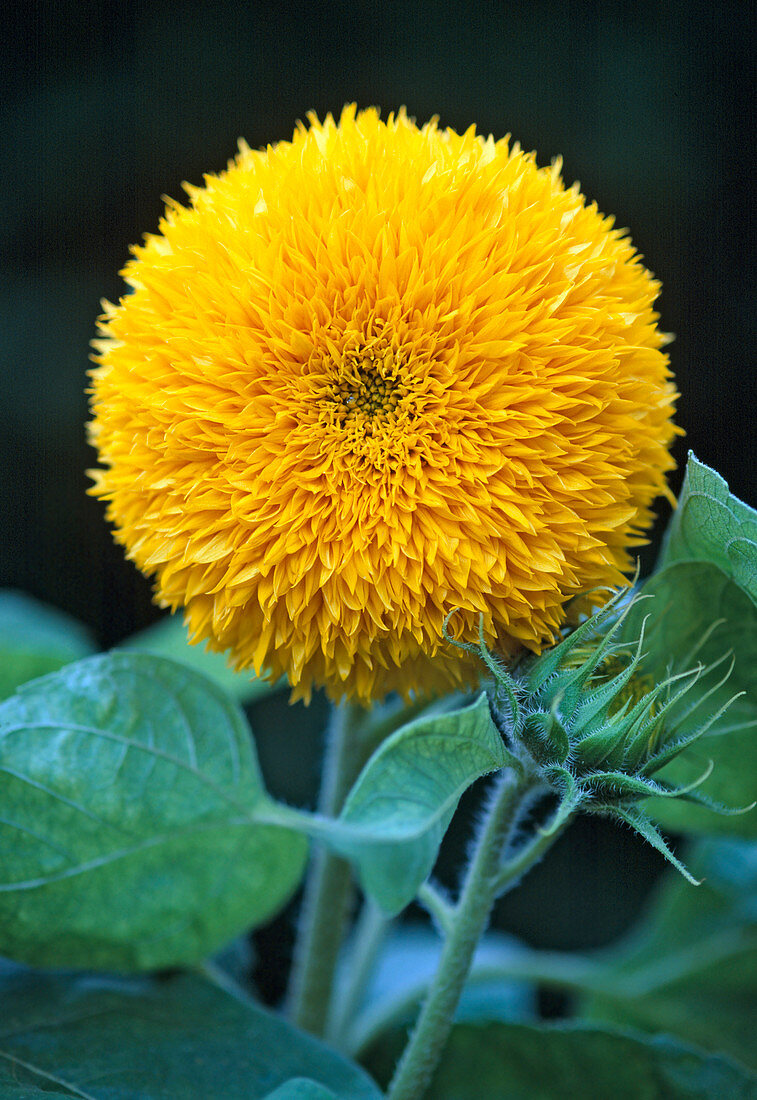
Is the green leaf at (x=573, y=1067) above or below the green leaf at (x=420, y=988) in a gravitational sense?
above

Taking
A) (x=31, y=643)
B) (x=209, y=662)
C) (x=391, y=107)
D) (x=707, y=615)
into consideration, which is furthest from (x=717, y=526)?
(x=391, y=107)

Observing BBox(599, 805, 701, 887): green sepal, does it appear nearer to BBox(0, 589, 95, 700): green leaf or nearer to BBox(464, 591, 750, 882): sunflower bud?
BBox(464, 591, 750, 882): sunflower bud

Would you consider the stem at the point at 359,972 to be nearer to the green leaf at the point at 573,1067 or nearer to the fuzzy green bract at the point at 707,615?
the green leaf at the point at 573,1067

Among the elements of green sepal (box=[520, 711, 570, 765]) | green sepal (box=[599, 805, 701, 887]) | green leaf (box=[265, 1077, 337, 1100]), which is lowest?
green leaf (box=[265, 1077, 337, 1100])

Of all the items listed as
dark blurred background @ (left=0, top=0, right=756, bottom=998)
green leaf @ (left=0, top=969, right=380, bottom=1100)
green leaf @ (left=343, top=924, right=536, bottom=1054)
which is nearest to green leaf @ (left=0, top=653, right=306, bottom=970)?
green leaf @ (left=0, top=969, right=380, bottom=1100)

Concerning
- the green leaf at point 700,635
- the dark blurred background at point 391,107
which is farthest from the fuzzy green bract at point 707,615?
the dark blurred background at point 391,107
